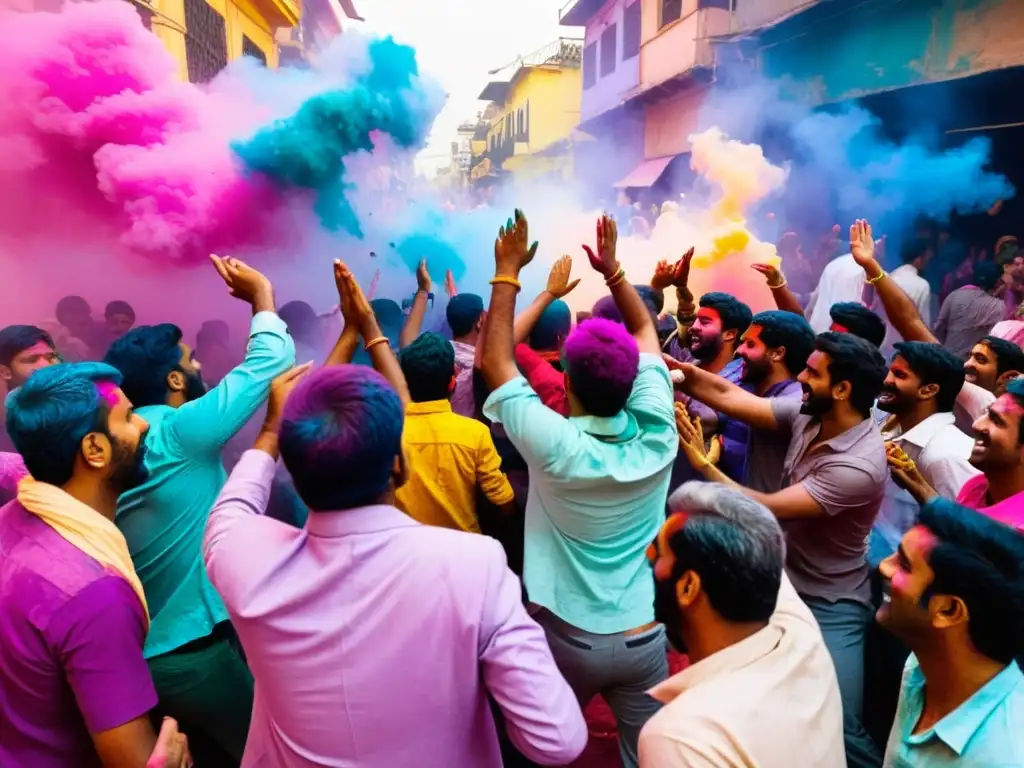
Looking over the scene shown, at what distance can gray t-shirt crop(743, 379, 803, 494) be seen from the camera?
3154 mm

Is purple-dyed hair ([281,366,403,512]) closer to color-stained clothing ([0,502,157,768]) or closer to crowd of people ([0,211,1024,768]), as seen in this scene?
crowd of people ([0,211,1024,768])

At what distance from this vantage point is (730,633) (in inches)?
54.7

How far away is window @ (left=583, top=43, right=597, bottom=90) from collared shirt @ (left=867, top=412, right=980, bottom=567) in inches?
503

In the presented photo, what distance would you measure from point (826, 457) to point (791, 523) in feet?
0.95

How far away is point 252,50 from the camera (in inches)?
292

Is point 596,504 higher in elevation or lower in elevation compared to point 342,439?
lower

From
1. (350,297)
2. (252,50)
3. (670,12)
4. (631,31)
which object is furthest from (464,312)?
(631,31)

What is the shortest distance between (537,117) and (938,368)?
11.7 metres

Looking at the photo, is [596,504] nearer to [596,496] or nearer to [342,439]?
[596,496]

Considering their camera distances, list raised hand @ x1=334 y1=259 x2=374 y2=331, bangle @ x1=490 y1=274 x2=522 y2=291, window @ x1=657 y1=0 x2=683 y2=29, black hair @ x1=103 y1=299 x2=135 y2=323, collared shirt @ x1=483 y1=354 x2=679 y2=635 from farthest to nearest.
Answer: window @ x1=657 y1=0 x2=683 y2=29 → black hair @ x1=103 y1=299 x2=135 y2=323 → raised hand @ x1=334 y1=259 x2=374 y2=331 → bangle @ x1=490 y1=274 x2=522 y2=291 → collared shirt @ x1=483 y1=354 x2=679 y2=635

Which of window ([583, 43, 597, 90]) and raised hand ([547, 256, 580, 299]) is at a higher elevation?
window ([583, 43, 597, 90])

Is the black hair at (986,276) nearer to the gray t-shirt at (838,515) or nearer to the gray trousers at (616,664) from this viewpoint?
the gray t-shirt at (838,515)

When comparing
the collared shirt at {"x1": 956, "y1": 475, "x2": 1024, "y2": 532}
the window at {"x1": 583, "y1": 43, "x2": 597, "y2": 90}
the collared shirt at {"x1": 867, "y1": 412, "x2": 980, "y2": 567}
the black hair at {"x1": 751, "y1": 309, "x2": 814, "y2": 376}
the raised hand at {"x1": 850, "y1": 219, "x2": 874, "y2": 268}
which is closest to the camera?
the collared shirt at {"x1": 956, "y1": 475, "x2": 1024, "y2": 532}

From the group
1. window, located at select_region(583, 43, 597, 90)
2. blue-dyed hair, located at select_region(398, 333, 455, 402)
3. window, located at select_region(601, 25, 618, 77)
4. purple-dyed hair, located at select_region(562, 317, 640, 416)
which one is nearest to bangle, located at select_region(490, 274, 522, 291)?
purple-dyed hair, located at select_region(562, 317, 640, 416)
